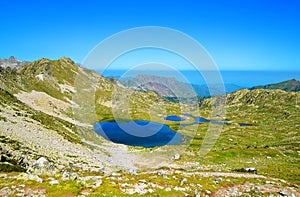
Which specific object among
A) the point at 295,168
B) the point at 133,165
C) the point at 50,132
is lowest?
the point at 133,165

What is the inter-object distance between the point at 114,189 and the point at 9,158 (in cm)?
1817

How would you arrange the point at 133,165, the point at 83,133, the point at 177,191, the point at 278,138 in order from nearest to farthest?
the point at 177,191, the point at 133,165, the point at 83,133, the point at 278,138

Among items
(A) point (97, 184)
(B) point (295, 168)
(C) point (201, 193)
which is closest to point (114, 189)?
(A) point (97, 184)

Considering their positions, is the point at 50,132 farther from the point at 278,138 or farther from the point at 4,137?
the point at 278,138

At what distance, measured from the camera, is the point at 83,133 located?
89750mm

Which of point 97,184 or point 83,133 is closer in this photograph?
point 97,184

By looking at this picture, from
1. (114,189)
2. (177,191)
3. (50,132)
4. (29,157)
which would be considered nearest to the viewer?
(114,189)

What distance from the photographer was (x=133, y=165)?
6825cm

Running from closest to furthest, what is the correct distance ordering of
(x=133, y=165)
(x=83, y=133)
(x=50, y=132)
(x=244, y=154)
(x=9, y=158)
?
1. (x=9, y=158)
2. (x=50, y=132)
3. (x=133, y=165)
4. (x=244, y=154)
5. (x=83, y=133)

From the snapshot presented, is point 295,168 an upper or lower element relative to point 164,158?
upper

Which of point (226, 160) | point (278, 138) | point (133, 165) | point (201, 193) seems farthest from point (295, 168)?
point (278, 138)

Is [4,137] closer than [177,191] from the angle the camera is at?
No

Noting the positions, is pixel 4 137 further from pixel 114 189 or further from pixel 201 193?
pixel 201 193

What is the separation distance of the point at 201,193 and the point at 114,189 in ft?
32.8
